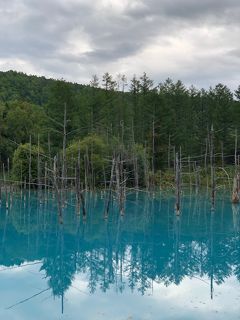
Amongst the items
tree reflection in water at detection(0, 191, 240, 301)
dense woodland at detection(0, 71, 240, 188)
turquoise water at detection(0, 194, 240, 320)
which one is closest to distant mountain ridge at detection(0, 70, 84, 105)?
dense woodland at detection(0, 71, 240, 188)

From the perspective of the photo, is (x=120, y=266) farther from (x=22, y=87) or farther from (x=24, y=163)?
(x=22, y=87)

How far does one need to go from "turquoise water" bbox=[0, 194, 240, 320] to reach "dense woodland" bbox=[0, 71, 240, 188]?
15.7 m

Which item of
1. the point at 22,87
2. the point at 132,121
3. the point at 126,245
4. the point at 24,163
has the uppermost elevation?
the point at 22,87

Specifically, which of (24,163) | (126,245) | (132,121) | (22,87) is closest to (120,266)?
(126,245)

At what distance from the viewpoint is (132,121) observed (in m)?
44.4

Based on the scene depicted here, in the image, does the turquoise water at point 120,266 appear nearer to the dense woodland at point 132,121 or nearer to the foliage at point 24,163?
the foliage at point 24,163

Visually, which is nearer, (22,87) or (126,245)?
(126,245)

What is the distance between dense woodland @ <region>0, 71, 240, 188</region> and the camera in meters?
41.6

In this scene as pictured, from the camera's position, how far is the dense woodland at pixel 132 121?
41.6 metres

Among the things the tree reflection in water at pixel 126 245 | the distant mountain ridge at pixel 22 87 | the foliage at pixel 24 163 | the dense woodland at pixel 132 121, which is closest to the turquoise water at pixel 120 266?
the tree reflection in water at pixel 126 245

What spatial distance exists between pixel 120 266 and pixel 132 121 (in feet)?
104

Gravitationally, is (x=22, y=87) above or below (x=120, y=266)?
above

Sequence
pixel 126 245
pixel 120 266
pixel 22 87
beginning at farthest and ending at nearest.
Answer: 1. pixel 22 87
2. pixel 126 245
3. pixel 120 266

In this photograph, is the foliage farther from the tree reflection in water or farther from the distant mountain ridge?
the distant mountain ridge
